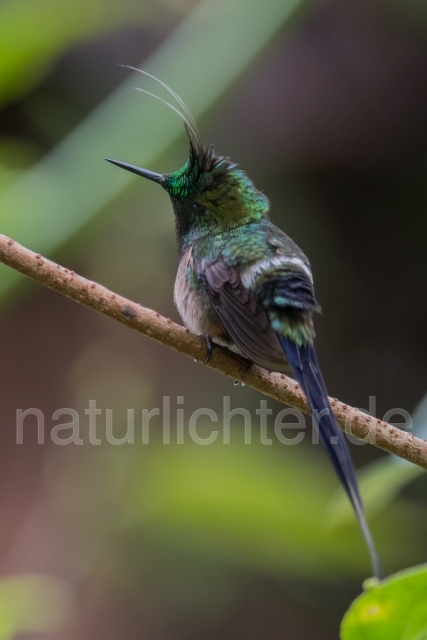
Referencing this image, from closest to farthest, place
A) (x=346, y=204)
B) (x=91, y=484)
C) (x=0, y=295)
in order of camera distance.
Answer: (x=0, y=295)
(x=91, y=484)
(x=346, y=204)

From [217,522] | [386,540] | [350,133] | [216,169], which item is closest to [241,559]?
[217,522]

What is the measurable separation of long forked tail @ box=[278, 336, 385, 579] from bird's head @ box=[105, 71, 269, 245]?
2.81 feet

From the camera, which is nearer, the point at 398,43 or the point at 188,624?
the point at 188,624

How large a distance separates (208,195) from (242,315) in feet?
2.57

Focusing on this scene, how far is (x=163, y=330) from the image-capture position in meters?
2.10

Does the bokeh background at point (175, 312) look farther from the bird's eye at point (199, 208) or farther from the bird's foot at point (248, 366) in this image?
the bird's foot at point (248, 366)

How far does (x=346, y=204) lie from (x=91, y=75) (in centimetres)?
215

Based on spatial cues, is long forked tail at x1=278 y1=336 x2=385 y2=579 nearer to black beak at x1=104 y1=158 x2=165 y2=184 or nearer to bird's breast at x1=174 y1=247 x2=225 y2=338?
bird's breast at x1=174 y1=247 x2=225 y2=338

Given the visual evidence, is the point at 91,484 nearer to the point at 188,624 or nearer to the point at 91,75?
the point at 188,624

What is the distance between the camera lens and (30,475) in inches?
170

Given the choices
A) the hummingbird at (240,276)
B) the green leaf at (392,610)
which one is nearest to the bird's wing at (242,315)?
the hummingbird at (240,276)

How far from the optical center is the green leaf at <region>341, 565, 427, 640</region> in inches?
36.2

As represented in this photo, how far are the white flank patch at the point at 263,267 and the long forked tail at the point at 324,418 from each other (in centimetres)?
34

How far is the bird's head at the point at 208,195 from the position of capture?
301 centimetres
